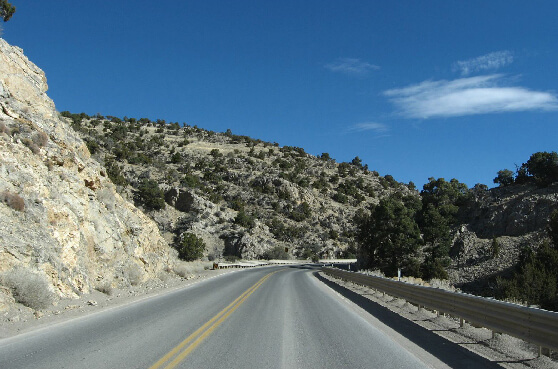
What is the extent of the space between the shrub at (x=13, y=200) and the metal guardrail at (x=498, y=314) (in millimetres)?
13625

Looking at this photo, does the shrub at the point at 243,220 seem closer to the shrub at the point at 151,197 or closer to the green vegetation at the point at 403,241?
the shrub at the point at 151,197

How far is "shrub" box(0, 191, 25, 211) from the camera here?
14.9 metres

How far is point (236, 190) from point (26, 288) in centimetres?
6909

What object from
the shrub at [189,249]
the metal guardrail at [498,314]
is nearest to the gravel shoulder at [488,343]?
the metal guardrail at [498,314]

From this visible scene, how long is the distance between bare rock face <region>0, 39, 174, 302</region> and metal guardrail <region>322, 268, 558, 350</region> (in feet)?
35.7

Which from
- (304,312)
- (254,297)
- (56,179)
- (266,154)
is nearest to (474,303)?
(304,312)

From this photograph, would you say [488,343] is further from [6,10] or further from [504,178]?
[504,178]

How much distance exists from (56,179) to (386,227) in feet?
124

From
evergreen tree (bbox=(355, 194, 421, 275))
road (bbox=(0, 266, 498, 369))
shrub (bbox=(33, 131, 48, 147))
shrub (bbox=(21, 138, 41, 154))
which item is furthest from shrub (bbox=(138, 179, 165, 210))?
road (bbox=(0, 266, 498, 369))

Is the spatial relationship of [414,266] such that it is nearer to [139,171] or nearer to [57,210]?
[57,210]

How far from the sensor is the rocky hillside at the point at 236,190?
62250 mm

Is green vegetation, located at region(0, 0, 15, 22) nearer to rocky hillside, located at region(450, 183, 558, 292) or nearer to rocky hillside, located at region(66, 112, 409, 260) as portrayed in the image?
rocky hillside, located at region(66, 112, 409, 260)

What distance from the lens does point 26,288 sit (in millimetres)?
11250

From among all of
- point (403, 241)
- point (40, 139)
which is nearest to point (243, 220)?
point (403, 241)
